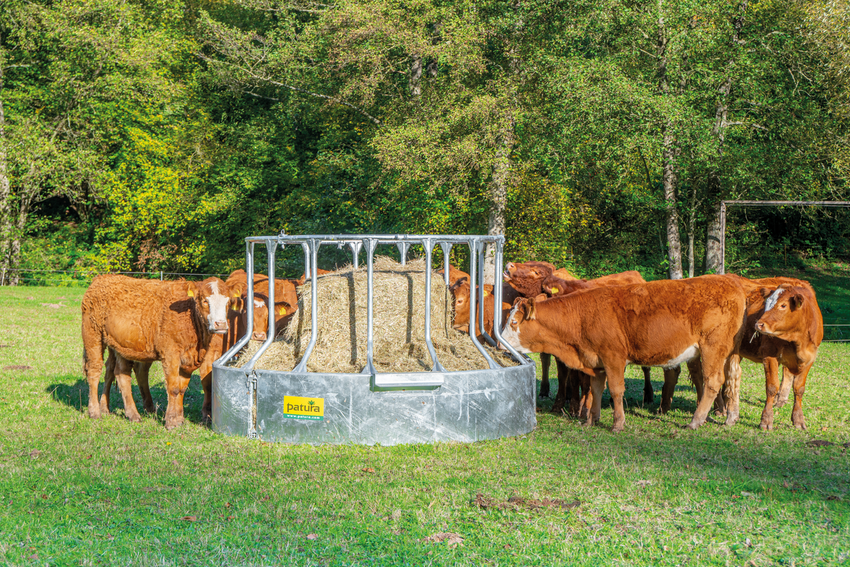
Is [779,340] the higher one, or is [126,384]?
[779,340]

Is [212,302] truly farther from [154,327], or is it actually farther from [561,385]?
[561,385]

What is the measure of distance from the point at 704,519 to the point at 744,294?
449 cm

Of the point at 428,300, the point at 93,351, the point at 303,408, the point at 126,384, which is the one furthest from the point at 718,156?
the point at 93,351

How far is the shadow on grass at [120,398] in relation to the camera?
1064 cm

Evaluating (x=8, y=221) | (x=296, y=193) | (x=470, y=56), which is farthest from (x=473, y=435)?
(x=8, y=221)

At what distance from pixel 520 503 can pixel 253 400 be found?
358 cm

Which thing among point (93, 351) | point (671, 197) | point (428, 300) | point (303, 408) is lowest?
point (303, 408)

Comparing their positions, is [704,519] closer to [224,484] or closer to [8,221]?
[224,484]

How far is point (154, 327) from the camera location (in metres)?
10.1

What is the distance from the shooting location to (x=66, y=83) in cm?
3222

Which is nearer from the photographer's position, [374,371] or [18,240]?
[374,371]

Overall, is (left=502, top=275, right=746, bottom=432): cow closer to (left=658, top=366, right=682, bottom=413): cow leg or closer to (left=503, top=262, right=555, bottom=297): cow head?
(left=658, top=366, right=682, bottom=413): cow leg

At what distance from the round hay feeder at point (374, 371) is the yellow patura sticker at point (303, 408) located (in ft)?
Result: 0.04

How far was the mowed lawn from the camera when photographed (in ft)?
18.0
